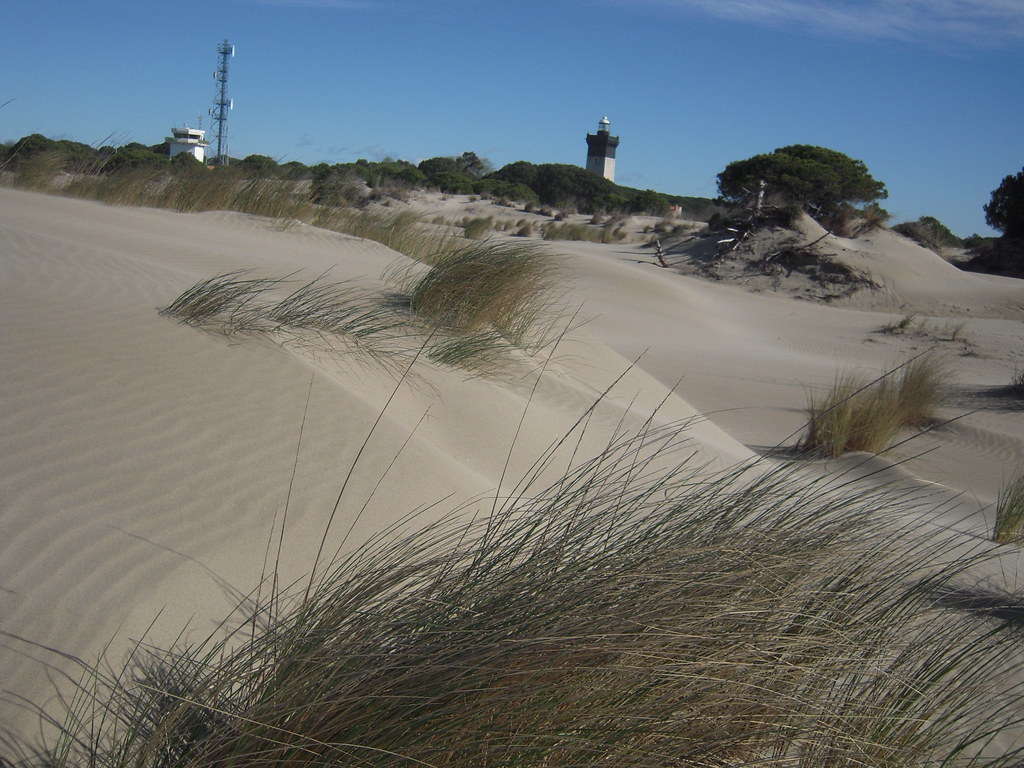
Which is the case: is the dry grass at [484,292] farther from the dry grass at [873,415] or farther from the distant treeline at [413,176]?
the distant treeline at [413,176]

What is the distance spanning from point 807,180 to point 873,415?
18.0 meters

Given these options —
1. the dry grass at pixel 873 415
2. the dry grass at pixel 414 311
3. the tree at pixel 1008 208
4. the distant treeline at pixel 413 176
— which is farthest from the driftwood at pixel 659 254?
the dry grass at pixel 414 311

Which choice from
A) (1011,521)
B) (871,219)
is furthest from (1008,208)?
(1011,521)

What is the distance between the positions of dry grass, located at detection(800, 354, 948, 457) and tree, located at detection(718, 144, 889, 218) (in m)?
14.5

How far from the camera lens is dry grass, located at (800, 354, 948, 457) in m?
7.97

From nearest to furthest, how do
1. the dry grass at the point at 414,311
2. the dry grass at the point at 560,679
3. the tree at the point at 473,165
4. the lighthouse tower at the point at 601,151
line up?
the dry grass at the point at 560,679
the dry grass at the point at 414,311
the tree at the point at 473,165
the lighthouse tower at the point at 601,151

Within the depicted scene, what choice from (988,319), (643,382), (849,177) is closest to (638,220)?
(849,177)

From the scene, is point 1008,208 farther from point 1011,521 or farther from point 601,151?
point 601,151

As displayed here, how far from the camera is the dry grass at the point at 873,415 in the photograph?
7.97 metres

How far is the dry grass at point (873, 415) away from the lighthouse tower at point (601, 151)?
4909cm

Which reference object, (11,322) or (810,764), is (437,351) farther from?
(810,764)

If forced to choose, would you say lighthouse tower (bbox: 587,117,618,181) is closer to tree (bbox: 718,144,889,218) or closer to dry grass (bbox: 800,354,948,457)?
tree (bbox: 718,144,889,218)

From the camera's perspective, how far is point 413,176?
3834 centimetres

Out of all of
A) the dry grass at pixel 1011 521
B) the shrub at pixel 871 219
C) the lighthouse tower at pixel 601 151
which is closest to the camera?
the dry grass at pixel 1011 521
